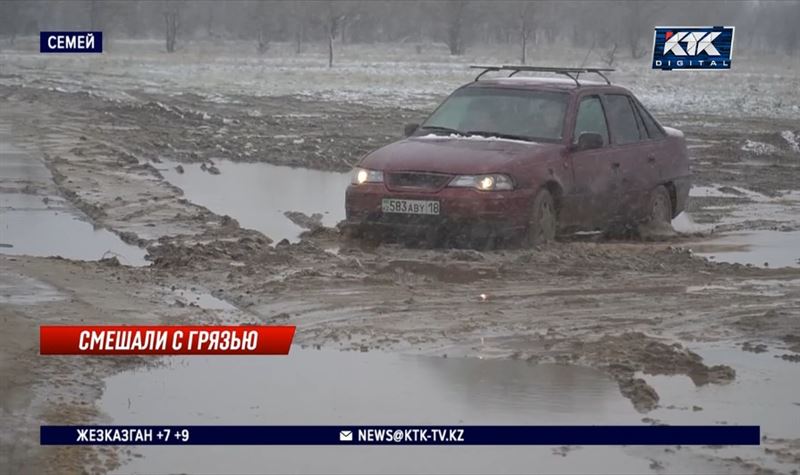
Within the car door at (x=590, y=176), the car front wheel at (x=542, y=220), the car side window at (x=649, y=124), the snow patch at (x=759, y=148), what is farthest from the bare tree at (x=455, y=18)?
the car front wheel at (x=542, y=220)

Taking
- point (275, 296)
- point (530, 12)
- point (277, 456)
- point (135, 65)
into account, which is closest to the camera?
point (277, 456)

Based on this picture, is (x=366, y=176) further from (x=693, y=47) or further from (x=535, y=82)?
(x=693, y=47)

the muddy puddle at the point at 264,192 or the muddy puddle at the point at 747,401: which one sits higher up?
the muddy puddle at the point at 747,401

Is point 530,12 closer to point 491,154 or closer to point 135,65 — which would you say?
point 135,65

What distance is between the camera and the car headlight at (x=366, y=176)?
1120 cm

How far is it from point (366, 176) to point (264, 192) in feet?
16.5

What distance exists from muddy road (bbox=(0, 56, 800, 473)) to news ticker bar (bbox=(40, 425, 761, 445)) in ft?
0.45

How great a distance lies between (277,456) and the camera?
19.0 ft

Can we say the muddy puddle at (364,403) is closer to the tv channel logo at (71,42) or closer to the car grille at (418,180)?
the car grille at (418,180)

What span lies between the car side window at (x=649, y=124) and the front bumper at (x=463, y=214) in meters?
2.48

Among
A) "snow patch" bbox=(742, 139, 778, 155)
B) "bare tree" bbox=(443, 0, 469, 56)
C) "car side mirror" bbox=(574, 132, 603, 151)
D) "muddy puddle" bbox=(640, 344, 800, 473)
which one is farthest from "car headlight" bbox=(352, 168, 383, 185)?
"bare tree" bbox=(443, 0, 469, 56)

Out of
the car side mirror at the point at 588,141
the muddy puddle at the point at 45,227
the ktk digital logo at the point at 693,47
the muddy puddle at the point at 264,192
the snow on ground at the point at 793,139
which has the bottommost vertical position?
the snow on ground at the point at 793,139

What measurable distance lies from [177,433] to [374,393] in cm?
130

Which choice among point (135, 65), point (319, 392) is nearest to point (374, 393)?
point (319, 392)
